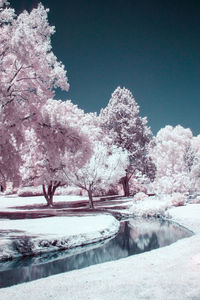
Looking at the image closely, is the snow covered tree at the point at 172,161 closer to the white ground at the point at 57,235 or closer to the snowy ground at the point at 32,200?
the snowy ground at the point at 32,200

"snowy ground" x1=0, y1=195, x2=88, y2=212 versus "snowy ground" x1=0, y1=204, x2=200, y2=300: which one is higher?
"snowy ground" x1=0, y1=195, x2=88, y2=212

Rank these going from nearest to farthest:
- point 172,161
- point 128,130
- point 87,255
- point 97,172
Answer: point 87,255
point 97,172
point 128,130
point 172,161

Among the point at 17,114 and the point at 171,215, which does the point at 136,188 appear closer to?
the point at 171,215

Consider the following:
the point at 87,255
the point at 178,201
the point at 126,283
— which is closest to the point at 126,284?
the point at 126,283

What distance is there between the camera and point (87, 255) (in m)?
9.59

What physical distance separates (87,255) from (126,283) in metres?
4.78

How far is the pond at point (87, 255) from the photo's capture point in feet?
24.6

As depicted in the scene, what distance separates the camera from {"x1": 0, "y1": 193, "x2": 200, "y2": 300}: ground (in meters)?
4.36

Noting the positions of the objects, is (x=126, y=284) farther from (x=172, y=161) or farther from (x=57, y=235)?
(x=172, y=161)

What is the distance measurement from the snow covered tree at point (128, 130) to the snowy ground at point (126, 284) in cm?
3026

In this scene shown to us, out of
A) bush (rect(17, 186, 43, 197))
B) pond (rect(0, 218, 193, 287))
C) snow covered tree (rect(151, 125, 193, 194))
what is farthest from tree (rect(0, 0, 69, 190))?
bush (rect(17, 186, 43, 197))

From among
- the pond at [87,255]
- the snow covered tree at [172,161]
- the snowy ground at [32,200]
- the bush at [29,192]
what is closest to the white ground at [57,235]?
the pond at [87,255]

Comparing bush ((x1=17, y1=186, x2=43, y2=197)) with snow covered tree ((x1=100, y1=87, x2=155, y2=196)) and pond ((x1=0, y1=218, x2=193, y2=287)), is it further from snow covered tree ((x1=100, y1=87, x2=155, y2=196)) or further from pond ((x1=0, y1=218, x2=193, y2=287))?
pond ((x1=0, y1=218, x2=193, y2=287))

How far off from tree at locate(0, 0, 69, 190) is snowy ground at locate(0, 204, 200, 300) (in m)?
6.34
